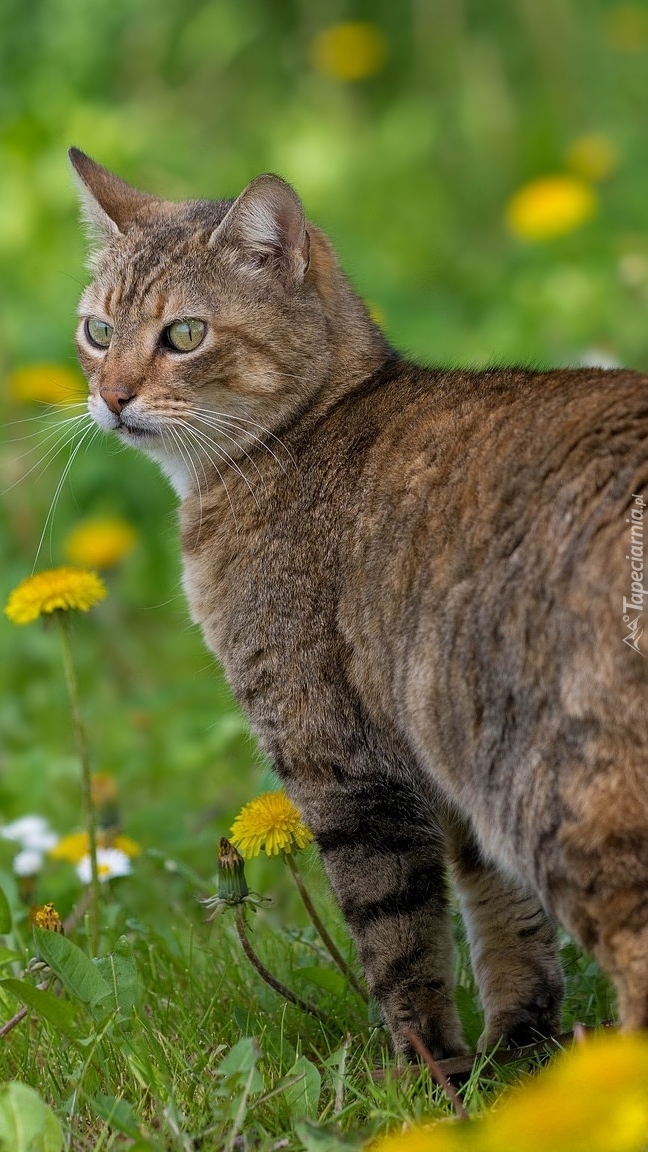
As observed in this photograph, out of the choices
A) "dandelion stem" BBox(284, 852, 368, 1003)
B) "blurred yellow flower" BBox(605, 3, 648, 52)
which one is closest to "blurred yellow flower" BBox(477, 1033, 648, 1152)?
"dandelion stem" BBox(284, 852, 368, 1003)

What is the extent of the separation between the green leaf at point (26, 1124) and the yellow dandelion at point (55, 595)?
3.27 ft

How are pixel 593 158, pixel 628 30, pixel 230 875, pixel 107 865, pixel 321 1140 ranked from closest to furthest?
pixel 321 1140, pixel 230 875, pixel 107 865, pixel 593 158, pixel 628 30

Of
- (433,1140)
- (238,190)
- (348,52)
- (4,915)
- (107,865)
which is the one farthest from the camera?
(348,52)

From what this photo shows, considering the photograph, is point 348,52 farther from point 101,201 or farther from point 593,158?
point 101,201

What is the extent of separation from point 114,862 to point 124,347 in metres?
1.10

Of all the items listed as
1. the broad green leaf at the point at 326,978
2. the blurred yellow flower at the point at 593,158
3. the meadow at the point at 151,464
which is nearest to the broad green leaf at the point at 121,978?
the meadow at the point at 151,464

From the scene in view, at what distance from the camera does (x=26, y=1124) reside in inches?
85.0

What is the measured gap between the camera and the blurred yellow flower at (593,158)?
601 centimetres

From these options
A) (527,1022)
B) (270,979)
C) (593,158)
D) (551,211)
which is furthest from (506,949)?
(593,158)

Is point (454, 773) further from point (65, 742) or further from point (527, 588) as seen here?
point (65, 742)

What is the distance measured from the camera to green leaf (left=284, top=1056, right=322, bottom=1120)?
7.65ft

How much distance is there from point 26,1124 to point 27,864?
1188mm

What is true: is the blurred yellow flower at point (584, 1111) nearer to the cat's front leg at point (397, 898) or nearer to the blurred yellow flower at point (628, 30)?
the cat's front leg at point (397, 898)

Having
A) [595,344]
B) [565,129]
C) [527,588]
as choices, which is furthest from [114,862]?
[565,129]
